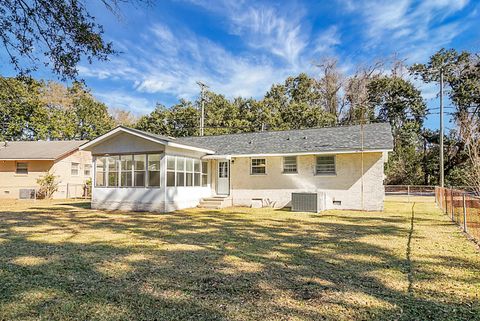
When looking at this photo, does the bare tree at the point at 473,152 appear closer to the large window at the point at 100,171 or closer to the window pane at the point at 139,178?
the window pane at the point at 139,178

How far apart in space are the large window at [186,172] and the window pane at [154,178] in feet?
1.60

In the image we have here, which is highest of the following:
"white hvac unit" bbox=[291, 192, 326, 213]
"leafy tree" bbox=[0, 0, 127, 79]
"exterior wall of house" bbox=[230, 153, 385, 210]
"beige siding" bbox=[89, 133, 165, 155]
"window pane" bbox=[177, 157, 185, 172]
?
"leafy tree" bbox=[0, 0, 127, 79]

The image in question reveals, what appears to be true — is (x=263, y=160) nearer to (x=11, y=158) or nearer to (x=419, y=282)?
(x=419, y=282)

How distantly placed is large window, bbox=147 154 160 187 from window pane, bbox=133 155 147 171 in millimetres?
329

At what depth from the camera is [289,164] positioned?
51.4ft

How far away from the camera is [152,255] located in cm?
629

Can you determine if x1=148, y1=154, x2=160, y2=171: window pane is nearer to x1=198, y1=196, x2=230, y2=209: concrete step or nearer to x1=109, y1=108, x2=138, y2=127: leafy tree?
x1=198, y1=196, x2=230, y2=209: concrete step

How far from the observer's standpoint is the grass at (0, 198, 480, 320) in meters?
3.66

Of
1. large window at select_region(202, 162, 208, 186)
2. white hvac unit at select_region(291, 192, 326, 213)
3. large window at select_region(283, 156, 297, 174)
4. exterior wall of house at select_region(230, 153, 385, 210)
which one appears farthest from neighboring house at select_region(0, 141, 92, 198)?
white hvac unit at select_region(291, 192, 326, 213)

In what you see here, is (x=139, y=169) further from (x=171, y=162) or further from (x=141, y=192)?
(x=171, y=162)

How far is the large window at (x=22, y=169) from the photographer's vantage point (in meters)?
22.3

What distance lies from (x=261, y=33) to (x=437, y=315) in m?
18.2

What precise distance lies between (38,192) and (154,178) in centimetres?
1265

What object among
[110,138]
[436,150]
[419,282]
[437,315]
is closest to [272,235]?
[419,282]
